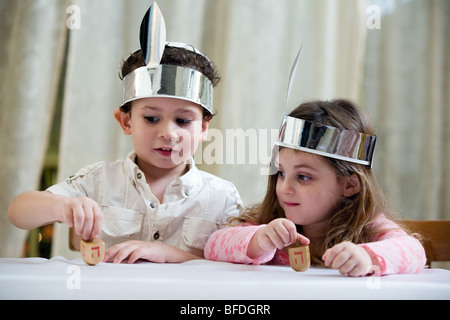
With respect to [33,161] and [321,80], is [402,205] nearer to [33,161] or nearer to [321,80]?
[321,80]

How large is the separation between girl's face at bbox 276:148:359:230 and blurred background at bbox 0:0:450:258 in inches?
23.5

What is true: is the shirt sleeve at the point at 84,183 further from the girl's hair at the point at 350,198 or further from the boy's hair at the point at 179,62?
the girl's hair at the point at 350,198

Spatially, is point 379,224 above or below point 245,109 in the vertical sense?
below

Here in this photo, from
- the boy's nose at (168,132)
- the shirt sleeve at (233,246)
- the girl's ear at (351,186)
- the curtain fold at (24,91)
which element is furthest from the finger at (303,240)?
the curtain fold at (24,91)

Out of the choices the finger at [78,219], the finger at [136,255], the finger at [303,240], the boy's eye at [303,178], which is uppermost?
the boy's eye at [303,178]

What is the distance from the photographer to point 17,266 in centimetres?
71

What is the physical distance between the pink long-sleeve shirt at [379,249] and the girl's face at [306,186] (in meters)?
0.09

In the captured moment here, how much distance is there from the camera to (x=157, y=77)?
0.97 m

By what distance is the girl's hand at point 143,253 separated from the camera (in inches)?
34.0

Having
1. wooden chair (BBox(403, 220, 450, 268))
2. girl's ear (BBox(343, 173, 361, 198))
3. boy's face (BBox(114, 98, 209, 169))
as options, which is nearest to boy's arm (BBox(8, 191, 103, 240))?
boy's face (BBox(114, 98, 209, 169))

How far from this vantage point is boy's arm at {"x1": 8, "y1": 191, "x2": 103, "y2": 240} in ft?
2.39
